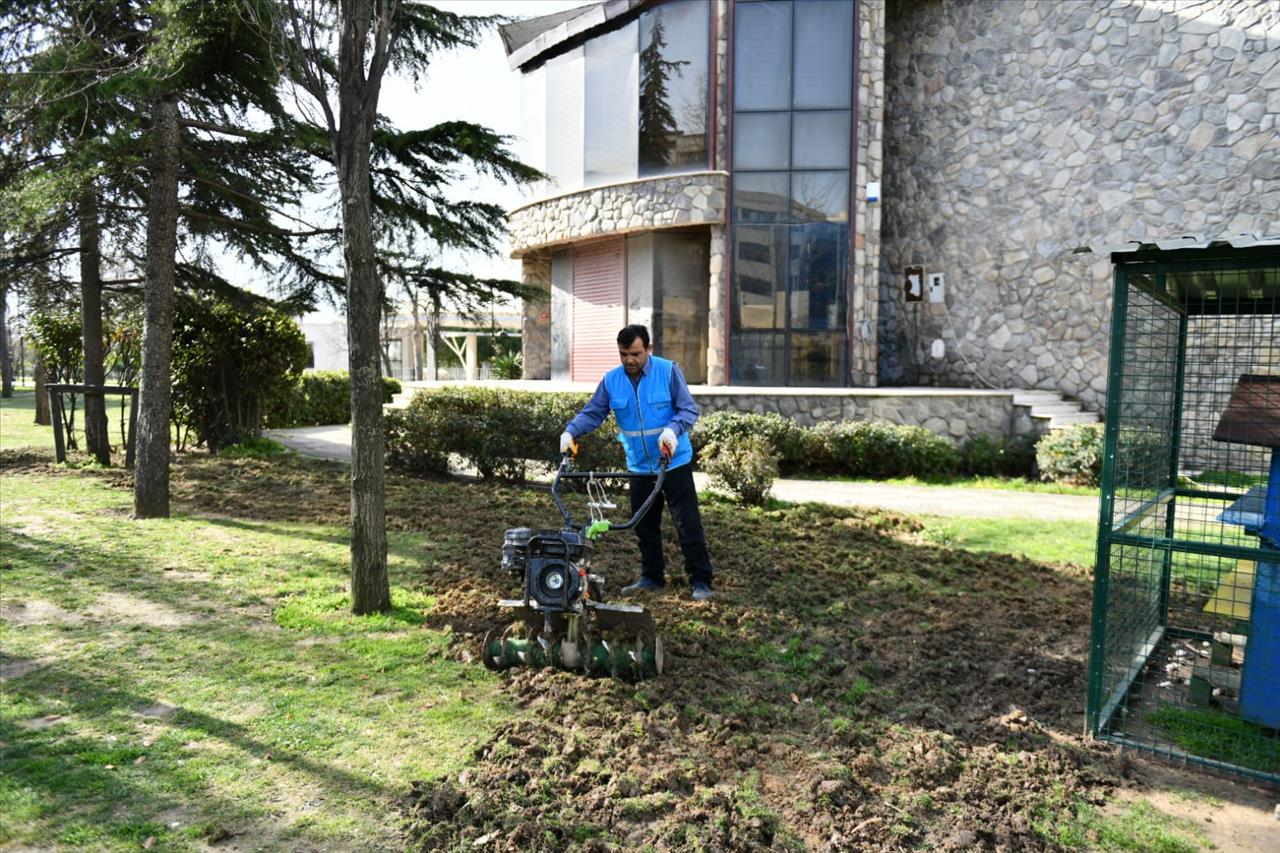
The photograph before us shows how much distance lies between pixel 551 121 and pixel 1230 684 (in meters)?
16.3

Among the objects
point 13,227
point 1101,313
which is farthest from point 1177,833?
point 1101,313

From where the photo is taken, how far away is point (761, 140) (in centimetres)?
1511

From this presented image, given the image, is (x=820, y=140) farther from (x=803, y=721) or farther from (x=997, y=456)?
(x=803, y=721)

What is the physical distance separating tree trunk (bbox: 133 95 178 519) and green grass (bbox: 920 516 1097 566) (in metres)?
7.38

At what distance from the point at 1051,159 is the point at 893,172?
9.52ft

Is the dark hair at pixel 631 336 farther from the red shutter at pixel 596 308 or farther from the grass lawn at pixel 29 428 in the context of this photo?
the red shutter at pixel 596 308

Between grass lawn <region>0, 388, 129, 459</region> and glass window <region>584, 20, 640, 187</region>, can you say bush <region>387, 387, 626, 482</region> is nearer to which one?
grass lawn <region>0, 388, 129, 459</region>

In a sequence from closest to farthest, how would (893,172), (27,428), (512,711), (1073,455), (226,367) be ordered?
(512,711), (1073,455), (226,367), (893,172), (27,428)

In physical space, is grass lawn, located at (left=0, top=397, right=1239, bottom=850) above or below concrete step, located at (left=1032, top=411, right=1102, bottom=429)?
below

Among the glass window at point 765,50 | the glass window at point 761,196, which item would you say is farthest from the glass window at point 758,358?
the glass window at point 765,50

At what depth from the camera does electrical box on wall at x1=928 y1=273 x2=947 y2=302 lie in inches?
620

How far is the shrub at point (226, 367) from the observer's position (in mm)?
12461

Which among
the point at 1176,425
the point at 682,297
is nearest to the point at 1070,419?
the point at 682,297

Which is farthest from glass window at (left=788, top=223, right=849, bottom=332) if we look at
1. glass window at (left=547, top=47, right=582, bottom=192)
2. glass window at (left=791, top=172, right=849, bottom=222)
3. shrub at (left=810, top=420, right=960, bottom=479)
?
glass window at (left=547, top=47, right=582, bottom=192)
